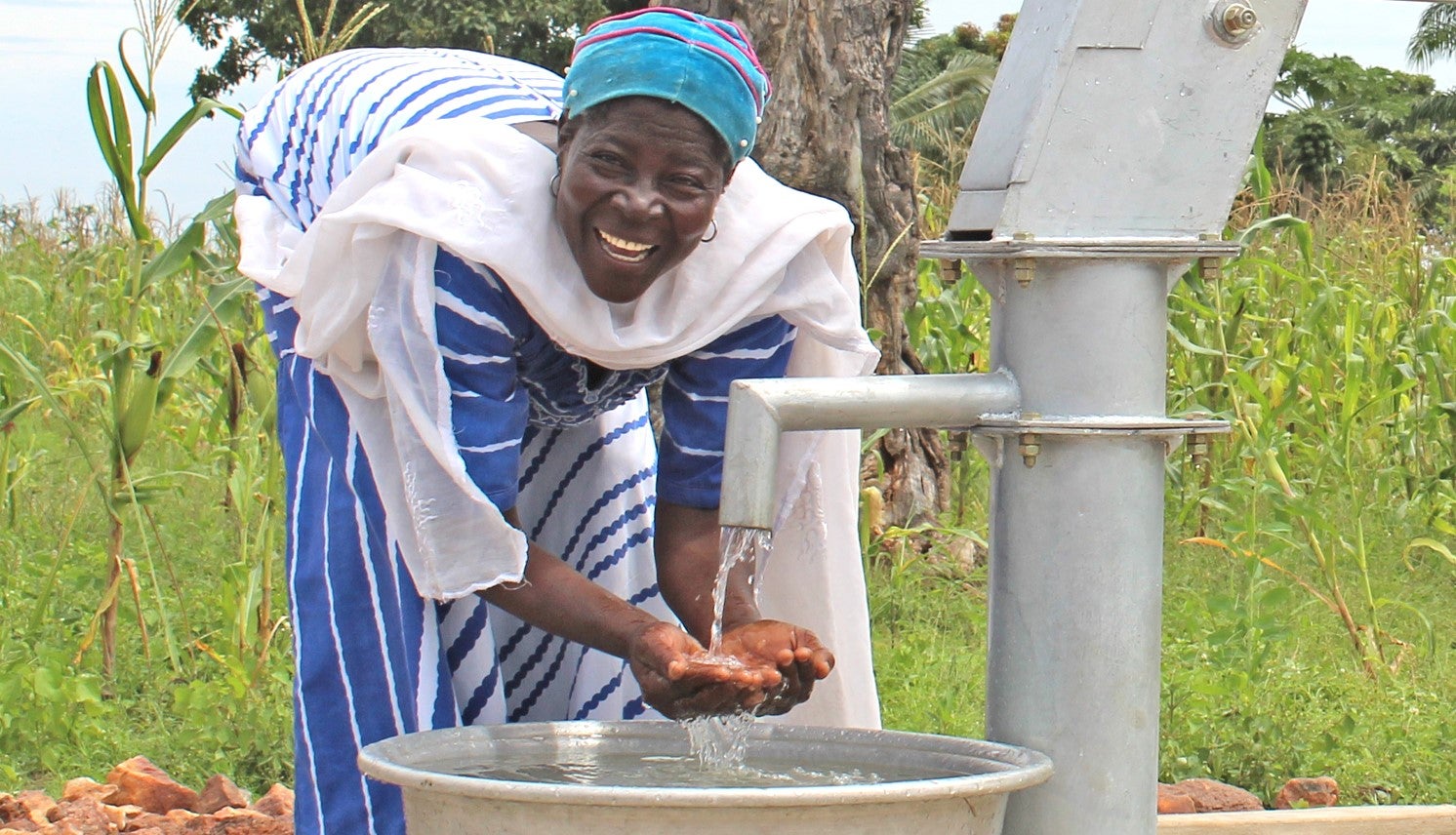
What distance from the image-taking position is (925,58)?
87.7 ft

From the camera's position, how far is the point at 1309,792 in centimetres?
268

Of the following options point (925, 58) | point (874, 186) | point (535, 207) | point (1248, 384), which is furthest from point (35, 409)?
point (925, 58)

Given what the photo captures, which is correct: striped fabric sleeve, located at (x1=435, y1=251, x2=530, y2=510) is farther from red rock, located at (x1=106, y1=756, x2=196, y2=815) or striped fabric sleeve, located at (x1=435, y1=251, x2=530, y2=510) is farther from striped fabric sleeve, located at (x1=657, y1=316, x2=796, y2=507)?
red rock, located at (x1=106, y1=756, x2=196, y2=815)

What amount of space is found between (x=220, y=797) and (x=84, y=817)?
8.3 inches

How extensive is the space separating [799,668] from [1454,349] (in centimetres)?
326

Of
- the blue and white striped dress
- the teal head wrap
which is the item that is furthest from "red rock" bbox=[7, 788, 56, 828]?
the teal head wrap

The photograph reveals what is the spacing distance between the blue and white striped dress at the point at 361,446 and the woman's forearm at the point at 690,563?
3 centimetres

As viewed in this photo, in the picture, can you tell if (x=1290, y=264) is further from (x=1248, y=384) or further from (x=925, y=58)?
(x=925, y=58)

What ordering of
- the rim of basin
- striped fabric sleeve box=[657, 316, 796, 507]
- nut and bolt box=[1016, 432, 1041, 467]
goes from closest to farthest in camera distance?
the rim of basin, nut and bolt box=[1016, 432, 1041, 467], striped fabric sleeve box=[657, 316, 796, 507]

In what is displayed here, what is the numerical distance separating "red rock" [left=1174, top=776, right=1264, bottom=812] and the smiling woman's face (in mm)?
1395

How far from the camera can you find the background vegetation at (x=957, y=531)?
288cm

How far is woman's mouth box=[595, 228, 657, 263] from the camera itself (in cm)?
168

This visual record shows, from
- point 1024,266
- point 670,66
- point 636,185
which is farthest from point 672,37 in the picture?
point 1024,266

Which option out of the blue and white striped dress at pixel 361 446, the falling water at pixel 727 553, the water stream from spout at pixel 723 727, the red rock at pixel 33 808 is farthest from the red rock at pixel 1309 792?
the red rock at pixel 33 808
